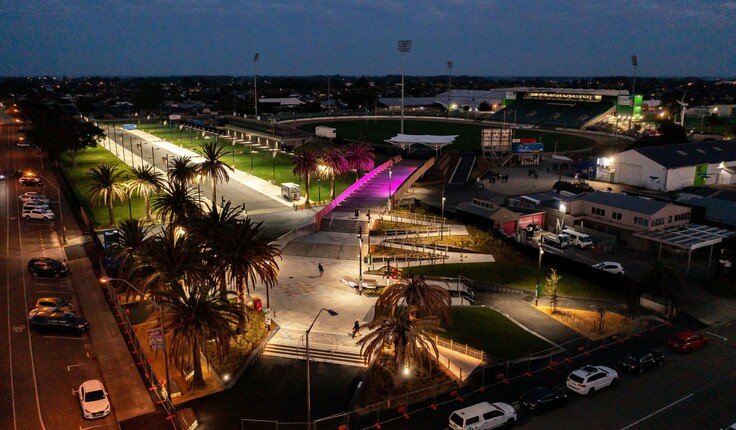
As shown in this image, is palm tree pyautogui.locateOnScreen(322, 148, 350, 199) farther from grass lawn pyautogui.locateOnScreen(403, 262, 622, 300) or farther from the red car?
the red car

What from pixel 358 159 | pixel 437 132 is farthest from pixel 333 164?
pixel 437 132

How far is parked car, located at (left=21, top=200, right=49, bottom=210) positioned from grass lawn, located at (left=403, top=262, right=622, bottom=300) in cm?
3991

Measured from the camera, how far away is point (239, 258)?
3061 cm

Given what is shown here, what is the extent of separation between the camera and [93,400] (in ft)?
78.0

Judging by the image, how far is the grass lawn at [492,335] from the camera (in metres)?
29.8

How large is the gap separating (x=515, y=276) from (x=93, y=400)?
30.9 metres

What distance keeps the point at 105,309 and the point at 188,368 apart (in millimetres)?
10736

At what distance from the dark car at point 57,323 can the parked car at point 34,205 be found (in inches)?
1130

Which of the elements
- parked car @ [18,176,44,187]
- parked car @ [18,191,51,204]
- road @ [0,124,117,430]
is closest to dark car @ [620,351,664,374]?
road @ [0,124,117,430]

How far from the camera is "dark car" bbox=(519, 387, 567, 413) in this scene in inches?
963

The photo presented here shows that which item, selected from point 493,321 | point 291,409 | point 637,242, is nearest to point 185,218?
point 291,409

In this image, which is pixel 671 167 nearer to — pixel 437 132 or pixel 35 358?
pixel 437 132

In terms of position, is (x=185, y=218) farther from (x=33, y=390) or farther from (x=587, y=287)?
(x=587, y=287)

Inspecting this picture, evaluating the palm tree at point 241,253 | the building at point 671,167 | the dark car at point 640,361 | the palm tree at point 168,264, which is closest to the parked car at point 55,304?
the palm tree at point 168,264
